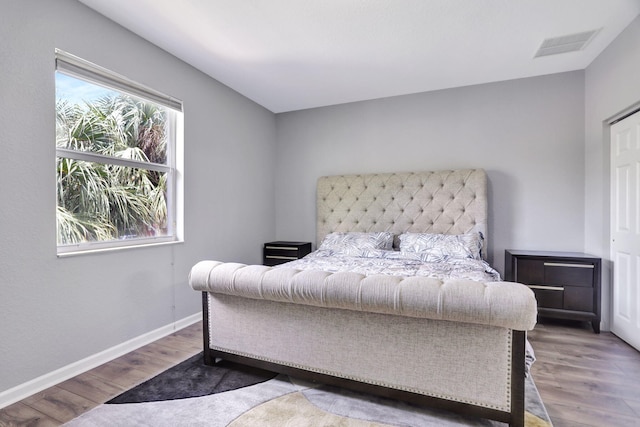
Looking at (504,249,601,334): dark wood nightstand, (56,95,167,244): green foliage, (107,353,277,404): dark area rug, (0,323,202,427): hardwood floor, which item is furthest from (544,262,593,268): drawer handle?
(56,95,167,244): green foliage

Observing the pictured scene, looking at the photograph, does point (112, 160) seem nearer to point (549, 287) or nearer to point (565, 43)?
point (565, 43)

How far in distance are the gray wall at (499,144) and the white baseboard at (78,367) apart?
8.74 feet

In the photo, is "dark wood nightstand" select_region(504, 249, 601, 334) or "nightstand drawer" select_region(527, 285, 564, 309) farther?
"nightstand drawer" select_region(527, 285, 564, 309)

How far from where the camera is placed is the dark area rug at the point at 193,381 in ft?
5.96

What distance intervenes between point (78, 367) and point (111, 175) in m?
1.40

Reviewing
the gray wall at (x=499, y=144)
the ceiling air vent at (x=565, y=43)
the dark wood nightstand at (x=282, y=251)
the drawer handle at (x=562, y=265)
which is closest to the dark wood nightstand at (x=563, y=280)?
the drawer handle at (x=562, y=265)

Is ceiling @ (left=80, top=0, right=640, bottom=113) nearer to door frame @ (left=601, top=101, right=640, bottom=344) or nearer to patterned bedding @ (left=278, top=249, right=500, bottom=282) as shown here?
door frame @ (left=601, top=101, right=640, bottom=344)

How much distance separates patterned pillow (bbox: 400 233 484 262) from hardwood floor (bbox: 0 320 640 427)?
89 cm

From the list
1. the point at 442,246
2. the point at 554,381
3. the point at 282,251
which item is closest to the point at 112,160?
the point at 282,251

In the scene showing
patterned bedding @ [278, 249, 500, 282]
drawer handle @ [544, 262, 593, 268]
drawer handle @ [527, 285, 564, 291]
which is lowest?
drawer handle @ [527, 285, 564, 291]

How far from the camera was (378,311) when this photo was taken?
1585mm

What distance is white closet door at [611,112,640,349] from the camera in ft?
7.93

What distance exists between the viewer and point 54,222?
2010 millimetres

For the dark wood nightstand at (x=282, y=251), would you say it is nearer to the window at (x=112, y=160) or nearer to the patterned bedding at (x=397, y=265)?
the patterned bedding at (x=397, y=265)
